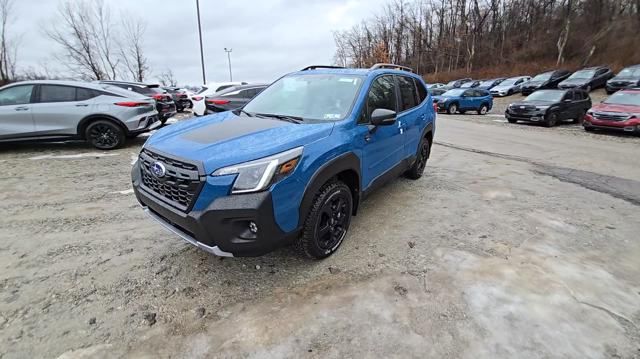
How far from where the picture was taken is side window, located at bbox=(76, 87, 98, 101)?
23.7 feet

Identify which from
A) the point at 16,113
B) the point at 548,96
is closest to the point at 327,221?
the point at 16,113

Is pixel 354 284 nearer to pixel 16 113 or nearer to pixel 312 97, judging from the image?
pixel 312 97

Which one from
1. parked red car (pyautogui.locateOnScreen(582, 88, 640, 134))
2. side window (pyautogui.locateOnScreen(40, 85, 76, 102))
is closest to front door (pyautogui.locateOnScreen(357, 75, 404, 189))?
side window (pyautogui.locateOnScreen(40, 85, 76, 102))

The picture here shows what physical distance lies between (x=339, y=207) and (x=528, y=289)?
167 centimetres

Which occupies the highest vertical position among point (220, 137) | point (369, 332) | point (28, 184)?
point (220, 137)

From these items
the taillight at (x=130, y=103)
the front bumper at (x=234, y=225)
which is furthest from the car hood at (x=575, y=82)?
the front bumper at (x=234, y=225)

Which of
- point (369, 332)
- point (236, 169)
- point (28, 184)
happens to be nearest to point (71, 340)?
point (236, 169)

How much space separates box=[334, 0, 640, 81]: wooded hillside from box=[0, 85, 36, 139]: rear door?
43.4 metres

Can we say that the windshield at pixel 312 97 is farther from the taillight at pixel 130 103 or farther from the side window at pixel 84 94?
the side window at pixel 84 94

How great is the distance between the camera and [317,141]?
2672mm

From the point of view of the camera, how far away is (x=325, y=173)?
2697 millimetres

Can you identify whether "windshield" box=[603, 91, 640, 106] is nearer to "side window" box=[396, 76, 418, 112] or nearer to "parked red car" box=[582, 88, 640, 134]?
"parked red car" box=[582, 88, 640, 134]

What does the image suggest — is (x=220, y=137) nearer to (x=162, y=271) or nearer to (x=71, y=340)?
(x=162, y=271)

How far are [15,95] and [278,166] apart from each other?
7.83 meters
